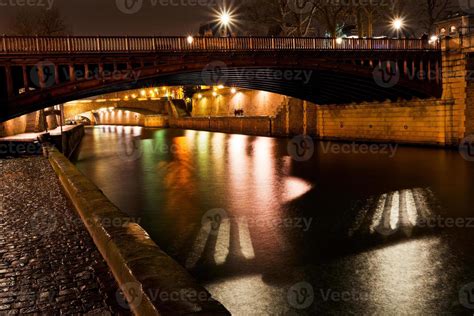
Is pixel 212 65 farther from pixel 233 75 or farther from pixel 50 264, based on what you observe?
pixel 50 264

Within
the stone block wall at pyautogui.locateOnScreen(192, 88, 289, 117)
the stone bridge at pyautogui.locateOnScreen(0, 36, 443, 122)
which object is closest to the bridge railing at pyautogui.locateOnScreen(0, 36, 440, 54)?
the stone bridge at pyautogui.locateOnScreen(0, 36, 443, 122)

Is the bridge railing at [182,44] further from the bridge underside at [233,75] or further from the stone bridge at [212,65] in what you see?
the bridge underside at [233,75]

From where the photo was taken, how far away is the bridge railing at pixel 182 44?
2208cm

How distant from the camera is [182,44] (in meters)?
25.1

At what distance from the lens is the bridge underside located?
22531mm

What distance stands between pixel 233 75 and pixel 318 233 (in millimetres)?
23420

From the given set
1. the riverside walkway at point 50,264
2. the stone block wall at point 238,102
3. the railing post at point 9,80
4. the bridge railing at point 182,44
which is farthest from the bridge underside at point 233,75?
the riverside walkway at point 50,264

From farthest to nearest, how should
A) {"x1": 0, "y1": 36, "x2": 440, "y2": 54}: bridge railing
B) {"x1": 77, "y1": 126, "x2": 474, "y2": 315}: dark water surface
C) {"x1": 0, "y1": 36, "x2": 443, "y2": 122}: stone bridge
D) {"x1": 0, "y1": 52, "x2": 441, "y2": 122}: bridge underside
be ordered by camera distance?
{"x1": 0, "y1": 52, "x2": 441, "y2": 122}: bridge underside
{"x1": 0, "y1": 36, "x2": 443, "y2": 122}: stone bridge
{"x1": 0, "y1": 36, "x2": 440, "y2": 54}: bridge railing
{"x1": 77, "y1": 126, "x2": 474, "y2": 315}: dark water surface

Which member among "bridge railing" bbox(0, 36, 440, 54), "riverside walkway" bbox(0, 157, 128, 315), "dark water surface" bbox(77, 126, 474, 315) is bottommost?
"dark water surface" bbox(77, 126, 474, 315)

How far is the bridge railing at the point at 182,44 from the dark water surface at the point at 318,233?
22.9 feet

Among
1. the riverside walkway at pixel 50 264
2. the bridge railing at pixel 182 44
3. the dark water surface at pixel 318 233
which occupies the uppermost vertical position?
the bridge railing at pixel 182 44

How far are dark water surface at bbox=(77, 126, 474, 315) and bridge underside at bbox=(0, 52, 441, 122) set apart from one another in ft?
Result: 18.7

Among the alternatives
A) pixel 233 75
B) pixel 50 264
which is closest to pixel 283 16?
pixel 233 75

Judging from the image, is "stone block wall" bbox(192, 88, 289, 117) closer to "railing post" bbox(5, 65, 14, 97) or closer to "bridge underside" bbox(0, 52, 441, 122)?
"bridge underside" bbox(0, 52, 441, 122)
